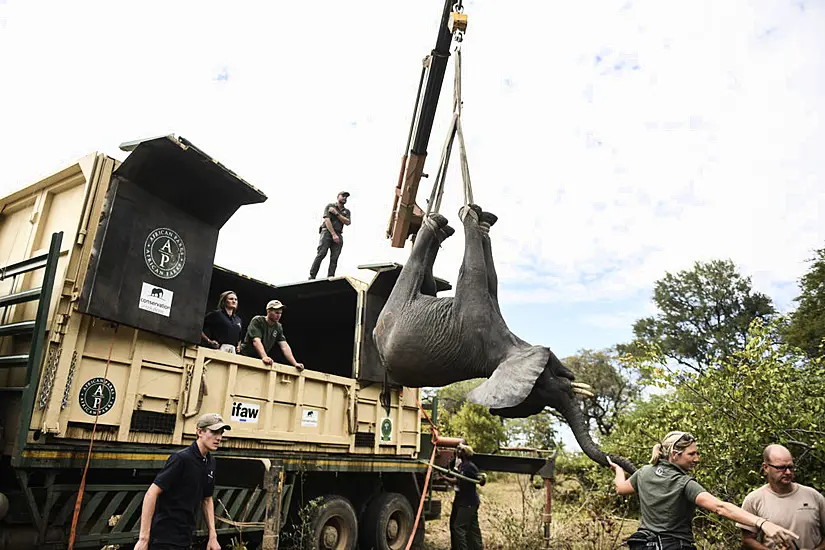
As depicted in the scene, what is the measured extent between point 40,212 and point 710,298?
3226 centimetres

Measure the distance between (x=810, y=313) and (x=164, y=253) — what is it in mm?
19689

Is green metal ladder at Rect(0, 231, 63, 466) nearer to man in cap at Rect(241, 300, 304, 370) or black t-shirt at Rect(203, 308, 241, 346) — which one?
black t-shirt at Rect(203, 308, 241, 346)

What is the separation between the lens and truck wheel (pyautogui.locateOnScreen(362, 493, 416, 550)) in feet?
27.0

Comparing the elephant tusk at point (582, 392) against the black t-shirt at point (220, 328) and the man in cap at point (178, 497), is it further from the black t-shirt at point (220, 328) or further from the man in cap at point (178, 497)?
the black t-shirt at point (220, 328)

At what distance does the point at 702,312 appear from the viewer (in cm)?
3083

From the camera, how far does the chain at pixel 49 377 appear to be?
465 centimetres

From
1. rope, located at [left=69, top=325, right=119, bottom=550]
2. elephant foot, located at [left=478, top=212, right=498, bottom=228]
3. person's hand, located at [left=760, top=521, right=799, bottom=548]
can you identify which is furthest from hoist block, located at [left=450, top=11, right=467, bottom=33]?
person's hand, located at [left=760, top=521, right=799, bottom=548]

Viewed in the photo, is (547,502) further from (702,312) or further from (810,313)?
(702,312)

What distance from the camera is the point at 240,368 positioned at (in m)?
6.61

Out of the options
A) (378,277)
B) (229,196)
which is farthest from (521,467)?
(229,196)

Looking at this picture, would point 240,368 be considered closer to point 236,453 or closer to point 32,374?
point 236,453

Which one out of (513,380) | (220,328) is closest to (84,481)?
(220,328)

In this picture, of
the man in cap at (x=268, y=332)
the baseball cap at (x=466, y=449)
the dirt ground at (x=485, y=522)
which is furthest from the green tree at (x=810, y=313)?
the man in cap at (x=268, y=332)

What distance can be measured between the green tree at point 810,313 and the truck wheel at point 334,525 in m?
15.3
